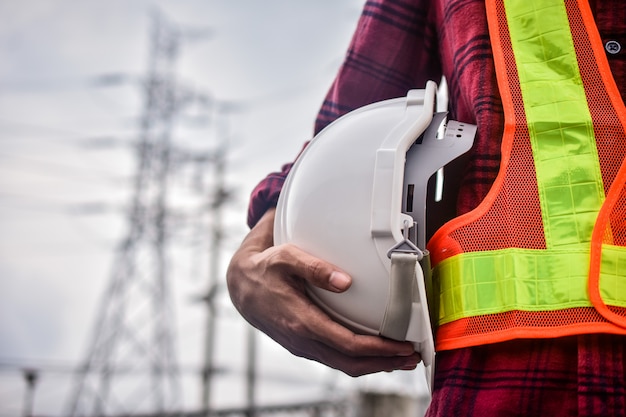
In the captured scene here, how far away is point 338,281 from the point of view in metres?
0.84

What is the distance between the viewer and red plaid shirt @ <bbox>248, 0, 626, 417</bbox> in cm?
75

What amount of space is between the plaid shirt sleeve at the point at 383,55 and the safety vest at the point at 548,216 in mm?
324

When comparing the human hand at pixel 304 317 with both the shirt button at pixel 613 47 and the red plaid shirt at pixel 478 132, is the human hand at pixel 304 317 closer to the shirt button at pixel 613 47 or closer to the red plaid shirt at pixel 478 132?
the red plaid shirt at pixel 478 132

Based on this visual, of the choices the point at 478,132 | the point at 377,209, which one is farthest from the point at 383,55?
the point at 377,209

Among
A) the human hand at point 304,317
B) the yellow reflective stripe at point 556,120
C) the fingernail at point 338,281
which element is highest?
the yellow reflective stripe at point 556,120

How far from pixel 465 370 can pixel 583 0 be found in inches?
21.5

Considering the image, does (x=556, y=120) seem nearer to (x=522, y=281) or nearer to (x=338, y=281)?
(x=522, y=281)

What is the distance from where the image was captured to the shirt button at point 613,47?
891 millimetres

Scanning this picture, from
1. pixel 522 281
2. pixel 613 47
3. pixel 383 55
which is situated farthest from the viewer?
pixel 383 55

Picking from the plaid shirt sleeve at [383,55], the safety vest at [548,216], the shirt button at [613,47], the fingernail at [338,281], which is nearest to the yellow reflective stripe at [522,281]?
the safety vest at [548,216]

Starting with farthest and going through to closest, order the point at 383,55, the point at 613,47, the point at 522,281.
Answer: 1. the point at 383,55
2. the point at 613,47
3. the point at 522,281

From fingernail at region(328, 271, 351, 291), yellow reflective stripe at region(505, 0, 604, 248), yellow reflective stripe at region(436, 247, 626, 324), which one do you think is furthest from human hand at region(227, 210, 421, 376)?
yellow reflective stripe at region(505, 0, 604, 248)

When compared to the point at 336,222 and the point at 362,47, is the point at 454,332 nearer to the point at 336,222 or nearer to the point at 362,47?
the point at 336,222

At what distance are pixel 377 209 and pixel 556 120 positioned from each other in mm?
264
